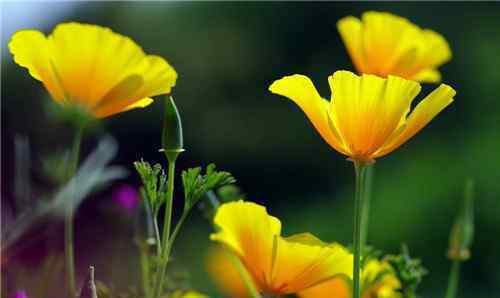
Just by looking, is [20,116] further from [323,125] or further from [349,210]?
[323,125]

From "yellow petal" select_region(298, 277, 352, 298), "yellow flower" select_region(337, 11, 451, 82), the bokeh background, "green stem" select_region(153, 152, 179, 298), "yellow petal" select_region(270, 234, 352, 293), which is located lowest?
the bokeh background

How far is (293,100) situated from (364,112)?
46mm

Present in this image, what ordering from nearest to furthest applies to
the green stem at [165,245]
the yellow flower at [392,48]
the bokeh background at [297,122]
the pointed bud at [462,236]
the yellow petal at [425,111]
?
the green stem at [165,245] → the yellow petal at [425,111] → the pointed bud at [462,236] → the yellow flower at [392,48] → the bokeh background at [297,122]

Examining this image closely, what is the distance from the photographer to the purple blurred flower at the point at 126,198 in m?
0.87

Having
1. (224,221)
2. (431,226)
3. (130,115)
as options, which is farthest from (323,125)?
(130,115)

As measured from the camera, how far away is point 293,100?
0.65 meters

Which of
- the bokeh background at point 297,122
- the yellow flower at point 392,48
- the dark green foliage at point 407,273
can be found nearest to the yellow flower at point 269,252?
the dark green foliage at point 407,273

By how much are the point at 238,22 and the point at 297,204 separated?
194 cm

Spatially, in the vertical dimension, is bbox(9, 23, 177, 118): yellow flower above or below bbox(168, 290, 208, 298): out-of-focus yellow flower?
above

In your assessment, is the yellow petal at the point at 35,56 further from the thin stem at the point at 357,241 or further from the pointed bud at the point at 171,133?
the thin stem at the point at 357,241

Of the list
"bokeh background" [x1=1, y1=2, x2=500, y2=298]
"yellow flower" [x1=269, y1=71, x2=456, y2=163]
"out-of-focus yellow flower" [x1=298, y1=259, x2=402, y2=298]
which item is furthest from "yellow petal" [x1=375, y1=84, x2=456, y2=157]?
"bokeh background" [x1=1, y1=2, x2=500, y2=298]

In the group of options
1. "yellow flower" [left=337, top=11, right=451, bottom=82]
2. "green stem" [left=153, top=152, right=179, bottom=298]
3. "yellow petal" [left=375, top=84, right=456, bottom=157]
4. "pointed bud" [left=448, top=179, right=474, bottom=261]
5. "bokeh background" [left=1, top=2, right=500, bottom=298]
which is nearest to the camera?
"green stem" [left=153, top=152, right=179, bottom=298]

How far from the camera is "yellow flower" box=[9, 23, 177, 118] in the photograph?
0.69 meters

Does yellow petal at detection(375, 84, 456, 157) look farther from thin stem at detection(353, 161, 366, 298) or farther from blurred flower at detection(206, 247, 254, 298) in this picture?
blurred flower at detection(206, 247, 254, 298)
